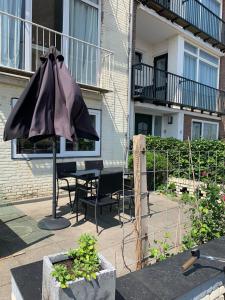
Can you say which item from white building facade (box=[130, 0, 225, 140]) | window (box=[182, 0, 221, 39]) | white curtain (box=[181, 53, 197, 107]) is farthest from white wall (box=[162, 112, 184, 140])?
window (box=[182, 0, 221, 39])

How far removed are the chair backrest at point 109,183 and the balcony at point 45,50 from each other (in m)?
3.16

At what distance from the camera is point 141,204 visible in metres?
2.65

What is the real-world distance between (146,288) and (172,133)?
977 cm

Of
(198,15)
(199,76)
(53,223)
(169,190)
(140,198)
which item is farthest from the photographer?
(199,76)

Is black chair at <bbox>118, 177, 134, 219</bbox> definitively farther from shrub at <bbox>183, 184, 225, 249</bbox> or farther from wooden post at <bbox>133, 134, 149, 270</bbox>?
wooden post at <bbox>133, 134, 149, 270</bbox>

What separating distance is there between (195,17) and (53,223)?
36.4 feet

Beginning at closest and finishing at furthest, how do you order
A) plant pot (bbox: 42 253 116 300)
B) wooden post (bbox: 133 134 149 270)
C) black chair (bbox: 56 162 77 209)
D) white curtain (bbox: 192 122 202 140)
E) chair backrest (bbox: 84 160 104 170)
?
1. plant pot (bbox: 42 253 116 300)
2. wooden post (bbox: 133 134 149 270)
3. black chair (bbox: 56 162 77 209)
4. chair backrest (bbox: 84 160 104 170)
5. white curtain (bbox: 192 122 202 140)

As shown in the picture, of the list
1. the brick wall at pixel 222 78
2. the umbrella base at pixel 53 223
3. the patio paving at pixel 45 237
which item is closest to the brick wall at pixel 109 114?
→ the patio paving at pixel 45 237

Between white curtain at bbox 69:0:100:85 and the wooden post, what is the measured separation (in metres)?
5.53

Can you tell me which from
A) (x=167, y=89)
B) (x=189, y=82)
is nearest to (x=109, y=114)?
(x=167, y=89)

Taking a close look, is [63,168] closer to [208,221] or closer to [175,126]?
[208,221]

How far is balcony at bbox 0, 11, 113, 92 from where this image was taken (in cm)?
624

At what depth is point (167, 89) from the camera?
10875 millimetres

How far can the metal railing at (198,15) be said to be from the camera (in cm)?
1064
